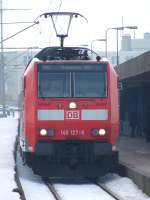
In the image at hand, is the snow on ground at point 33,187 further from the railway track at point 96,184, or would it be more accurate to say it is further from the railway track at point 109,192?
the railway track at point 109,192

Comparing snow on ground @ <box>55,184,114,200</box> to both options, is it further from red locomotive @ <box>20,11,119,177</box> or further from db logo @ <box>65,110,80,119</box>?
db logo @ <box>65,110,80,119</box>

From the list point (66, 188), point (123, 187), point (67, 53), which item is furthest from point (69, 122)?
point (67, 53)

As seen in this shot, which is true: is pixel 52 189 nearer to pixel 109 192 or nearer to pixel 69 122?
pixel 109 192

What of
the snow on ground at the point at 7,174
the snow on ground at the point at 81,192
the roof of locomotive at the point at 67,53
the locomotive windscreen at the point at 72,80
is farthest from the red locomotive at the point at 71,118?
the snow on ground at the point at 7,174

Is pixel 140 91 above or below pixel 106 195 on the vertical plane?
above

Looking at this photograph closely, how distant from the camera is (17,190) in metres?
14.8

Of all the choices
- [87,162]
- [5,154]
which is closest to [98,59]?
[87,162]

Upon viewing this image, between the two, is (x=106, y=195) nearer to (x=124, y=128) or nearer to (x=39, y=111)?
(x=39, y=111)

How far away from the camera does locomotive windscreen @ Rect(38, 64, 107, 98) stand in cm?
1745

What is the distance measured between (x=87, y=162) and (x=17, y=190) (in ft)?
9.89

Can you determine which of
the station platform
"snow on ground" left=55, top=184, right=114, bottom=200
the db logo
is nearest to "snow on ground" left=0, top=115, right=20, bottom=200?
"snow on ground" left=55, top=184, right=114, bottom=200

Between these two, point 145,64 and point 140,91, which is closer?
point 145,64

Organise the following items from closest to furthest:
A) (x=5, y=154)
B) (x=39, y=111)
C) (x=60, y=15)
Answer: (x=39, y=111) → (x=60, y=15) → (x=5, y=154)

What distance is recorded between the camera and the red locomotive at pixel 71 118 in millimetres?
17156
